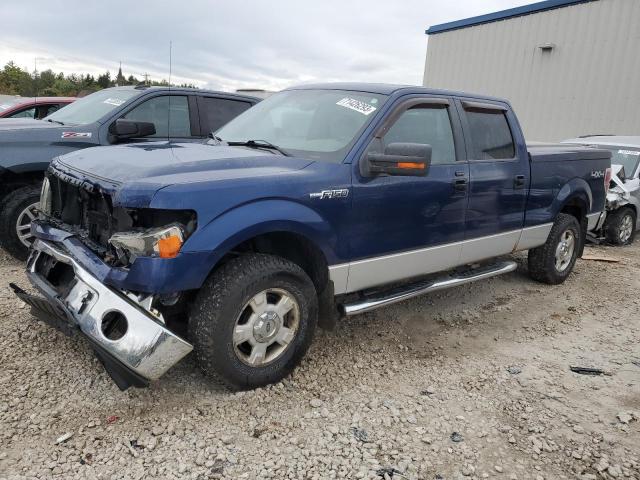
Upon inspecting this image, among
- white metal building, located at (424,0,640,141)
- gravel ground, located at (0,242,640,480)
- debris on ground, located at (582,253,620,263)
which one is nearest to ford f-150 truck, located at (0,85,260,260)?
gravel ground, located at (0,242,640,480)

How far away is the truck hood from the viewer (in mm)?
2912

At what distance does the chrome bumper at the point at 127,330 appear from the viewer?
2.73 m

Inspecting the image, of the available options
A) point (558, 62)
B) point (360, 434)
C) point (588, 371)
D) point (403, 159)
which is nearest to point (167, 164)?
point (403, 159)

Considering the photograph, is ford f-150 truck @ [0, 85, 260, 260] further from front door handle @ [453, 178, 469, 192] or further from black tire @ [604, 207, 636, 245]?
black tire @ [604, 207, 636, 245]

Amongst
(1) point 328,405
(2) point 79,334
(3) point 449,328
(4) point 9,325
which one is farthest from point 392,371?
(4) point 9,325

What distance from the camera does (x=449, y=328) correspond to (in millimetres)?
4543

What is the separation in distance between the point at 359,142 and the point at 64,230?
2.00m

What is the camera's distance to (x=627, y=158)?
29.9 feet

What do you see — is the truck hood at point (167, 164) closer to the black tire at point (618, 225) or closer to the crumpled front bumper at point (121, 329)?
the crumpled front bumper at point (121, 329)

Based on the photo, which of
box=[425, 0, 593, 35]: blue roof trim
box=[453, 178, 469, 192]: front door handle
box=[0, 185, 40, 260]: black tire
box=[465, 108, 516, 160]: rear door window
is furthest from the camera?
box=[425, 0, 593, 35]: blue roof trim

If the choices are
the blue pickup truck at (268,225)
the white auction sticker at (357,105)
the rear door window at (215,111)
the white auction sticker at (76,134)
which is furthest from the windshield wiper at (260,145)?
the rear door window at (215,111)

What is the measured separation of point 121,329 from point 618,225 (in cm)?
800

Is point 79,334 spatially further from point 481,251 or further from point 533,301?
point 533,301

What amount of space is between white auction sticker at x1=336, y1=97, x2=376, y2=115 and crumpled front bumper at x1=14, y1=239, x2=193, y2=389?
2.01 meters
